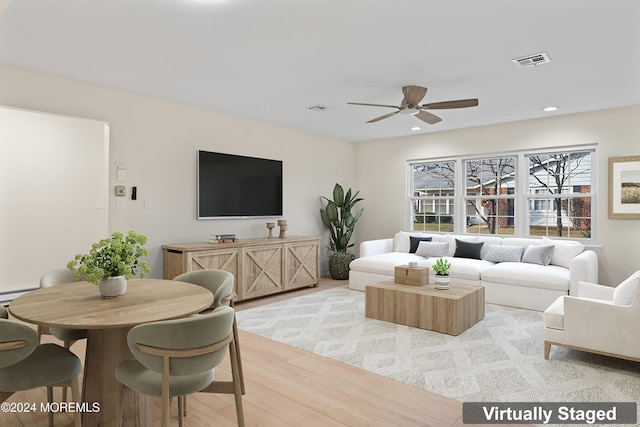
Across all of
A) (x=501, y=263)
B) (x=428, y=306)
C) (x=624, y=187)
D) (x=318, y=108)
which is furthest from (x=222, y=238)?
(x=624, y=187)

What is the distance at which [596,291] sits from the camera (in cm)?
345

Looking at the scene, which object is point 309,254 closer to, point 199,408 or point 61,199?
point 61,199

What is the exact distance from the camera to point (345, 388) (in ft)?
8.71

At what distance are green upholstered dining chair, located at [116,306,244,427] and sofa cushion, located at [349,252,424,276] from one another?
3.87 metres

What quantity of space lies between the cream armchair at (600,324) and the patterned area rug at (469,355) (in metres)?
0.16

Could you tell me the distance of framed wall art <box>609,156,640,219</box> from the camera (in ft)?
16.0

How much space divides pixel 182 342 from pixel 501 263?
180 inches

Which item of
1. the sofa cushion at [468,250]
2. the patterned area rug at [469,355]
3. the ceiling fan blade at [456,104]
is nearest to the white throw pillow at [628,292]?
the patterned area rug at [469,355]

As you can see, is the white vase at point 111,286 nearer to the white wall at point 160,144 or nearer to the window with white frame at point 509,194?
the white wall at point 160,144

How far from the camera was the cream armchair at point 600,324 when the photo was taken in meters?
2.80

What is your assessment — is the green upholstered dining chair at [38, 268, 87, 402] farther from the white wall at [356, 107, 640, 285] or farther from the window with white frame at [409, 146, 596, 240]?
the window with white frame at [409, 146, 596, 240]

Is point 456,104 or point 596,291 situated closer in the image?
point 596,291

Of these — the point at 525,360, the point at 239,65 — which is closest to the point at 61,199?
the point at 239,65

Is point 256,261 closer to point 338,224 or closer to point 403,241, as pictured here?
point 338,224
